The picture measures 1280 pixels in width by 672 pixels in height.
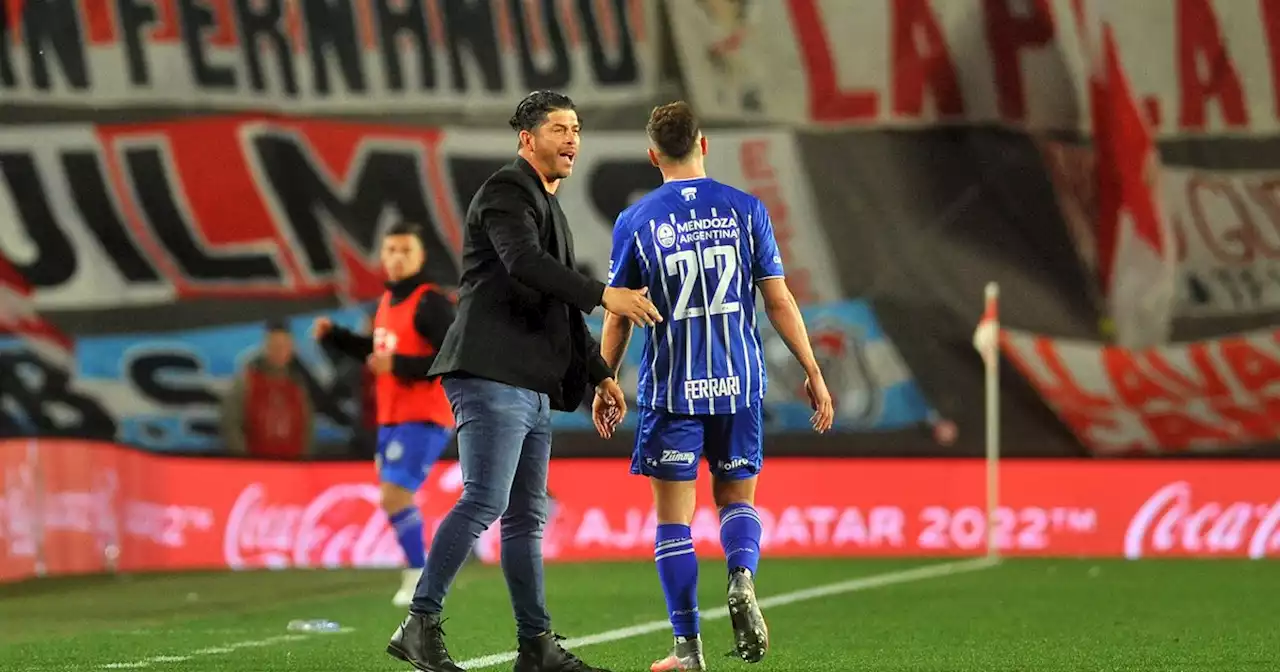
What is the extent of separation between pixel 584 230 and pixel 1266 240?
5.80 metres

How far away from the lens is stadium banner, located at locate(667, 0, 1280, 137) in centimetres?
1877

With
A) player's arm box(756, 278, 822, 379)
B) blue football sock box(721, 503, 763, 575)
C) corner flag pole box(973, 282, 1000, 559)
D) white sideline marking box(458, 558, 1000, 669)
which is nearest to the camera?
blue football sock box(721, 503, 763, 575)

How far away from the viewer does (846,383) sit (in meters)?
18.6

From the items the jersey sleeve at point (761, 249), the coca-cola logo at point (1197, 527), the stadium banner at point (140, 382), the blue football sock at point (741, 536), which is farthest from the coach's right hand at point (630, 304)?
the stadium banner at point (140, 382)

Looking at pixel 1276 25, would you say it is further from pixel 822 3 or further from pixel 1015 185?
pixel 822 3

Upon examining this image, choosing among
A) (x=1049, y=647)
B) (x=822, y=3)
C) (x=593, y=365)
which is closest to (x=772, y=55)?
(x=822, y=3)

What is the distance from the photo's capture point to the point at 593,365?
7.06 meters

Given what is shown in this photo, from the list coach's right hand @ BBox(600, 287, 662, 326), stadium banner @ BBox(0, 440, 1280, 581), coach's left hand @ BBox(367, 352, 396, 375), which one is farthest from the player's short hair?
stadium banner @ BBox(0, 440, 1280, 581)

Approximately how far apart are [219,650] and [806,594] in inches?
171

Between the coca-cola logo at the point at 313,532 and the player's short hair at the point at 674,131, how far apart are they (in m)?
8.69

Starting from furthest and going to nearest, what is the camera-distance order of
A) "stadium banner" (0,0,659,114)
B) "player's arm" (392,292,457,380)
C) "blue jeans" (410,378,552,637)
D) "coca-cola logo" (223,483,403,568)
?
1. "stadium banner" (0,0,659,114)
2. "coca-cola logo" (223,483,403,568)
3. "player's arm" (392,292,457,380)
4. "blue jeans" (410,378,552,637)

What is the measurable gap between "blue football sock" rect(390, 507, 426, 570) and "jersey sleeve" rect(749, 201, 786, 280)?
4.47 meters

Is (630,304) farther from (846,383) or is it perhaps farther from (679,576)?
(846,383)

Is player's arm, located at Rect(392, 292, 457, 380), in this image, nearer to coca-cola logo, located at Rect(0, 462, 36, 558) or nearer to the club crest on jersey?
coca-cola logo, located at Rect(0, 462, 36, 558)
